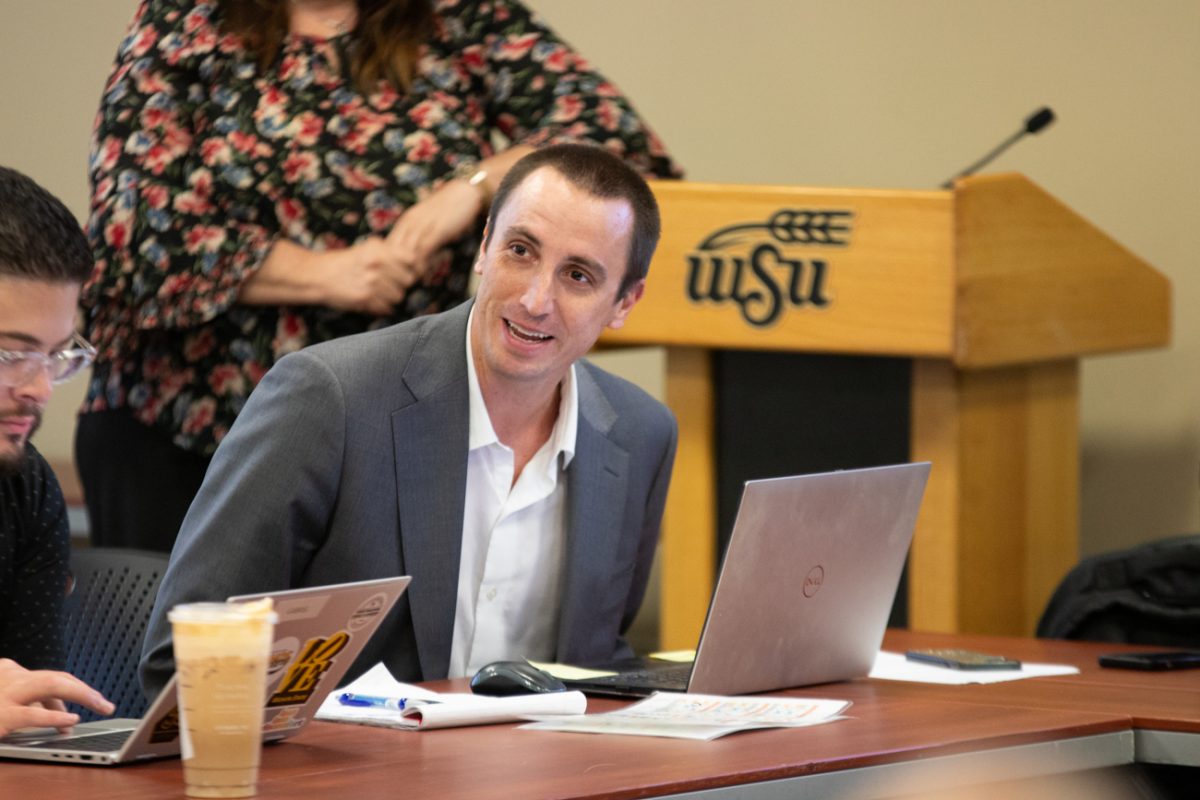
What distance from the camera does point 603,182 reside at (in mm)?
2209

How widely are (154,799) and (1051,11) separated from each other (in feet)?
11.3

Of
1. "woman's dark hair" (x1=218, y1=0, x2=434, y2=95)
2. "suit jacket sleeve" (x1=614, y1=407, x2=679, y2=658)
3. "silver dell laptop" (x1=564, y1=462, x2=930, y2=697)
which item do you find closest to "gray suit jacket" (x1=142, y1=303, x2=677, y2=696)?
"suit jacket sleeve" (x1=614, y1=407, x2=679, y2=658)

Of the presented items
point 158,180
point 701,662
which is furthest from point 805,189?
point 701,662

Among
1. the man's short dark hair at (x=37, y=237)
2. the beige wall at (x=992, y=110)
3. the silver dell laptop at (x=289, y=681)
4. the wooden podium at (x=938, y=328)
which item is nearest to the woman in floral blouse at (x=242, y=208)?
the wooden podium at (x=938, y=328)

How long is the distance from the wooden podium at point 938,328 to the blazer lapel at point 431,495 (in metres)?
0.99

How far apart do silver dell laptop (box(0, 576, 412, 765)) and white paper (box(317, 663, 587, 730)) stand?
104 mm

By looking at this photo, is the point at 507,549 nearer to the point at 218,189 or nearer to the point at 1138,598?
the point at 218,189

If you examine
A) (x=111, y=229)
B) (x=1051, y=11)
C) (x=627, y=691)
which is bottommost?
(x=627, y=691)

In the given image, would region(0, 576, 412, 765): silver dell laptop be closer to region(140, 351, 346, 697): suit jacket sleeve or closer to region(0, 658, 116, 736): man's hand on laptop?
region(0, 658, 116, 736): man's hand on laptop

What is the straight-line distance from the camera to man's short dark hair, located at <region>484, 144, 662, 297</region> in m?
2.21

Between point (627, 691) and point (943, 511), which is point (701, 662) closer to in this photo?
point (627, 691)

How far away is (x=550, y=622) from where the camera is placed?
228cm

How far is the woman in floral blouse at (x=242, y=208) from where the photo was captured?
2609mm

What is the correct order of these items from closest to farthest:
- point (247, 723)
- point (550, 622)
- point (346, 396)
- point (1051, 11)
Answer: point (247, 723) → point (346, 396) → point (550, 622) → point (1051, 11)
